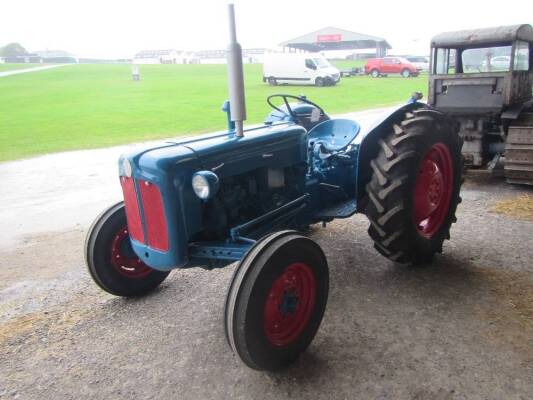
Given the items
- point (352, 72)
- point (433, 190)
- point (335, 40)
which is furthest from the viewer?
point (335, 40)

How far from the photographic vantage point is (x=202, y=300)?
10.5ft

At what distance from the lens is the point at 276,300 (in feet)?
7.82

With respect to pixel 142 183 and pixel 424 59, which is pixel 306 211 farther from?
pixel 424 59

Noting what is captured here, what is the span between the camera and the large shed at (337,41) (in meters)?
45.6

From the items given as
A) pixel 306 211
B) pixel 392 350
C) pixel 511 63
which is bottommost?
pixel 392 350

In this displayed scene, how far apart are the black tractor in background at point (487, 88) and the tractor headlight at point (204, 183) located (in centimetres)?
422

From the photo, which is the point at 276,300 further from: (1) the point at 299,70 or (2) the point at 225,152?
(1) the point at 299,70

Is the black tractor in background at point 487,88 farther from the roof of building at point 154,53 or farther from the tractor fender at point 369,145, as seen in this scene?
the roof of building at point 154,53

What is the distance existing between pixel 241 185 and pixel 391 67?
101 ft

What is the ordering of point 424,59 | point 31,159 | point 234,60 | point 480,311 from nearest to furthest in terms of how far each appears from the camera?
point 234,60
point 480,311
point 31,159
point 424,59

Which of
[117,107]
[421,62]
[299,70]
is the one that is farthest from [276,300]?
[421,62]

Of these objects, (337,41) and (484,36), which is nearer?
(484,36)

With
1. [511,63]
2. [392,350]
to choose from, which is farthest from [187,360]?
[511,63]

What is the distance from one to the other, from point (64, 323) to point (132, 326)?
0.46 m
